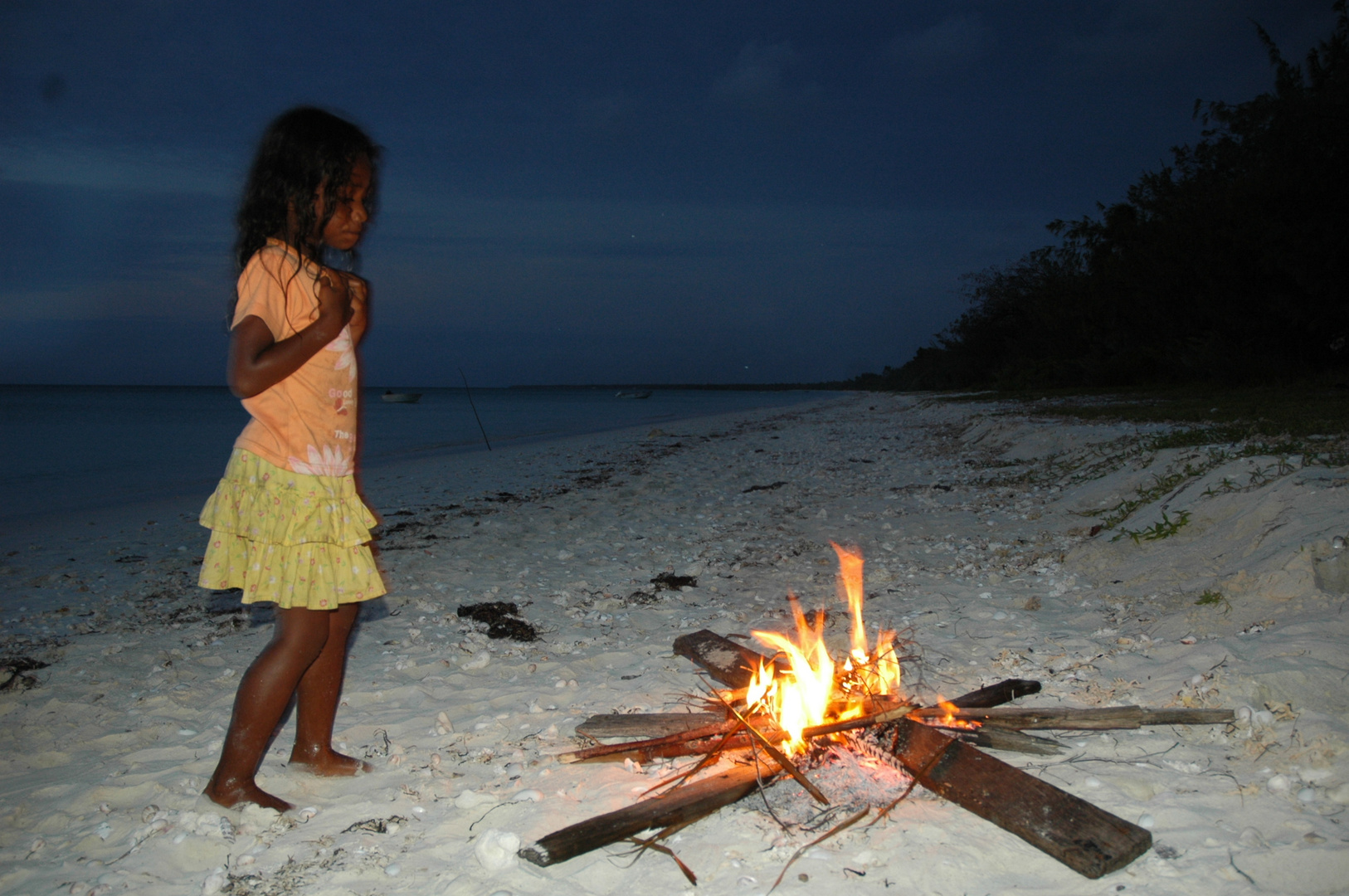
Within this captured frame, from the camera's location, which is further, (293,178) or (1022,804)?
(293,178)

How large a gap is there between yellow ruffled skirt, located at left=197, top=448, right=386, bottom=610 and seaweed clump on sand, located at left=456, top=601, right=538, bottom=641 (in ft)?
6.58

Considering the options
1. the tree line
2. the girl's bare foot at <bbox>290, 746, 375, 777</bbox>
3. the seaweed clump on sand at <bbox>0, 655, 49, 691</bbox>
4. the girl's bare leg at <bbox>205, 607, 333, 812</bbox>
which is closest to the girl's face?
the girl's bare leg at <bbox>205, 607, 333, 812</bbox>

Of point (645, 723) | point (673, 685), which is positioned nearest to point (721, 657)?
point (673, 685)

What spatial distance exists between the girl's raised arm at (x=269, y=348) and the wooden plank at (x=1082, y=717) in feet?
7.97

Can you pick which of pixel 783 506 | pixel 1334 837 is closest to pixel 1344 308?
pixel 783 506

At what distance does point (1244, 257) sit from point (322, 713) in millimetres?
22539

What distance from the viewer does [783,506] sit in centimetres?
833

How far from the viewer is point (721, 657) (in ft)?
11.4

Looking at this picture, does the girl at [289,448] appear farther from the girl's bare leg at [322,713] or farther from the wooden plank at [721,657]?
the wooden plank at [721,657]

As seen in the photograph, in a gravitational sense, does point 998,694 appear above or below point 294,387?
below

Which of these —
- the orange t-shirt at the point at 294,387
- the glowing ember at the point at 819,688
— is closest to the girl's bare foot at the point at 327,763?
the orange t-shirt at the point at 294,387

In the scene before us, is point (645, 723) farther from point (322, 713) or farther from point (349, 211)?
point (349, 211)

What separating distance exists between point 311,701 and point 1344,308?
20.9 m

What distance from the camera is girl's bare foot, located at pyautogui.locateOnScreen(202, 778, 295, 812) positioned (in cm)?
242
